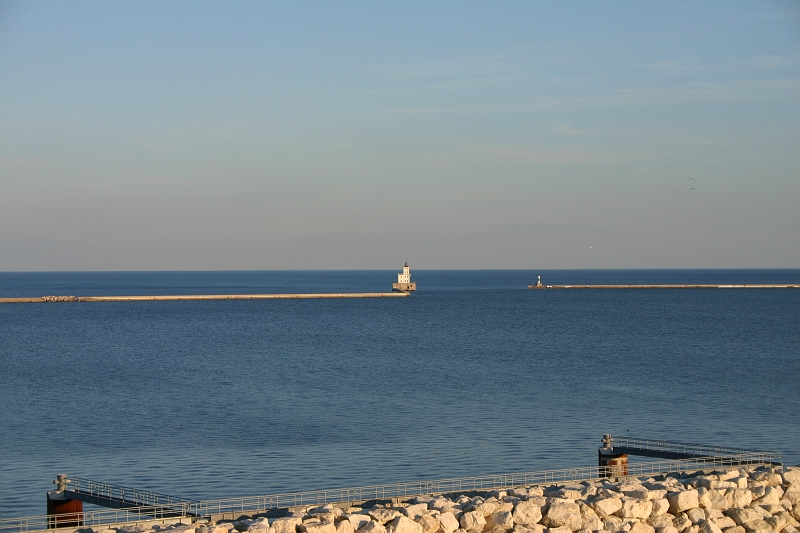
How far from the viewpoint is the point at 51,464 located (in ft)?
94.6

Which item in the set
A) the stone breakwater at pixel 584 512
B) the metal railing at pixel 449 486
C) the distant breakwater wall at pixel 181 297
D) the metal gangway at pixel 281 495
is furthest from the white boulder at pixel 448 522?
the distant breakwater wall at pixel 181 297

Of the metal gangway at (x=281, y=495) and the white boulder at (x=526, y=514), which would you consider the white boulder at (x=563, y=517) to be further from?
the metal gangway at (x=281, y=495)

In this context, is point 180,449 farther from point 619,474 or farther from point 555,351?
point 555,351

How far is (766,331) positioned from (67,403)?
61.3m

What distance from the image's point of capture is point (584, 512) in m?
17.9

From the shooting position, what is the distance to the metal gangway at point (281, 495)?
18.7 meters

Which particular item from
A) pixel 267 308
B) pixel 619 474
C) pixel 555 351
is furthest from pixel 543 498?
pixel 267 308

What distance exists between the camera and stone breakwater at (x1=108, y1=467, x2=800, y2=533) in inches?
650

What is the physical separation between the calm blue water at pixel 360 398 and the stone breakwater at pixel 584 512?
8685 mm

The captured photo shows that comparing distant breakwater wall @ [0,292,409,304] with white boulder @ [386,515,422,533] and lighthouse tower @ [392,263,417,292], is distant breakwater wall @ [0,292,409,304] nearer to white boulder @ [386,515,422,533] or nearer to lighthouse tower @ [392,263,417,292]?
lighthouse tower @ [392,263,417,292]

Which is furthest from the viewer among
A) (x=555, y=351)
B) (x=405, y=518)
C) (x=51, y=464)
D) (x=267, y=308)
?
(x=267, y=308)

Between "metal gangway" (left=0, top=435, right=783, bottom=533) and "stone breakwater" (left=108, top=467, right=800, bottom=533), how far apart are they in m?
1.29

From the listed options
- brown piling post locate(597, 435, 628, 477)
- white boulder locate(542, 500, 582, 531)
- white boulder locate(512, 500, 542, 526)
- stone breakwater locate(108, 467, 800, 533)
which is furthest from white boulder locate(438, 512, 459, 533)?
brown piling post locate(597, 435, 628, 477)

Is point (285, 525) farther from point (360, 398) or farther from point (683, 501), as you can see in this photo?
point (360, 398)
